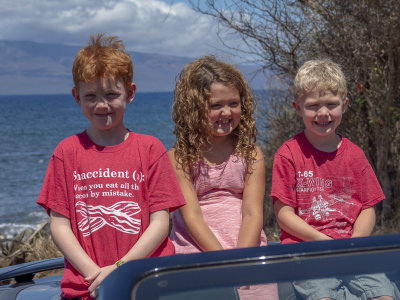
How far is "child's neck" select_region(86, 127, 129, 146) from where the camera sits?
2.77 meters

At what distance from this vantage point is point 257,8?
22.2 feet

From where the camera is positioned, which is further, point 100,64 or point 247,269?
point 100,64

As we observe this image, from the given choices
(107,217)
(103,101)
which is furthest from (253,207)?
(103,101)

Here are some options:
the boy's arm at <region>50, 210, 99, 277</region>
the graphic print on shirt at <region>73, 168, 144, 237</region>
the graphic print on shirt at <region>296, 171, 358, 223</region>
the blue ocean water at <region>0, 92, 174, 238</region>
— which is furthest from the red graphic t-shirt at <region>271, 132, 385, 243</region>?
the blue ocean water at <region>0, 92, 174, 238</region>

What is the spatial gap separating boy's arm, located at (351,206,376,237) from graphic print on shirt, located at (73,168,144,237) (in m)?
1.11

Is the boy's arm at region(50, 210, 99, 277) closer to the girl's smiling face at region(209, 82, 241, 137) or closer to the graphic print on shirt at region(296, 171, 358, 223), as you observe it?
the girl's smiling face at region(209, 82, 241, 137)

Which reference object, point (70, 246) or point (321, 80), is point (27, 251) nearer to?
point (70, 246)

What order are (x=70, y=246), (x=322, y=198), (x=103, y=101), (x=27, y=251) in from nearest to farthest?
(x=70, y=246)
(x=103, y=101)
(x=322, y=198)
(x=27, y=251)

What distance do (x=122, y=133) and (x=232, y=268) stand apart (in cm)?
135

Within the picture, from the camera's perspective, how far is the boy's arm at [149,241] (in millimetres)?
2408

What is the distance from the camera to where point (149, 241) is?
8.34 ft

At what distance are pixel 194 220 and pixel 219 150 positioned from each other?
0.48 m

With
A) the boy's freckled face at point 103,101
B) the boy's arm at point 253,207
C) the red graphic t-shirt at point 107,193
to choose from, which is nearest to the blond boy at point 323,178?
the boy's arm at point 253,207

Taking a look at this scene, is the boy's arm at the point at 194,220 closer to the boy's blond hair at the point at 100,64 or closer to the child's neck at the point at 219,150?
the child's neck at the point at 219,150
